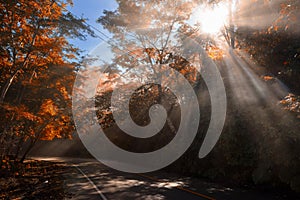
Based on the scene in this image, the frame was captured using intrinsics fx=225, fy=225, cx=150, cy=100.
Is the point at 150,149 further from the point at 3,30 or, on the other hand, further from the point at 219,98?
the point at 3,30

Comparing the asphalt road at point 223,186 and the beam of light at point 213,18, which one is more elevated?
the beam of light at point 213,18

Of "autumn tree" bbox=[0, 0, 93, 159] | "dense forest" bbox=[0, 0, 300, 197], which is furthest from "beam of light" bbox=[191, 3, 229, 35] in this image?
"autumn tree" bbox=[0, 0, 93, 159]

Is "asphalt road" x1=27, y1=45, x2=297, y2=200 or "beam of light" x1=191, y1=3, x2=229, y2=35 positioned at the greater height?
"beam of light" x1=191, y1=3, x2=229, y2=35

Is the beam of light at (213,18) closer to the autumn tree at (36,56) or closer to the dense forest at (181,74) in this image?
the dense forest at (181,74)

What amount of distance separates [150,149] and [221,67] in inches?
417

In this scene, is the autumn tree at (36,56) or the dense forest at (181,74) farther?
the autumn tree at (36,56)

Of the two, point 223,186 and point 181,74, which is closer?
point 223,186

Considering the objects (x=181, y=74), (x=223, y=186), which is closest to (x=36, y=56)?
(x=181, y=74)

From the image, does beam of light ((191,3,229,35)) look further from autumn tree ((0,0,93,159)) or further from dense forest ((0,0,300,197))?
autumn tree ((0,0,93,159))

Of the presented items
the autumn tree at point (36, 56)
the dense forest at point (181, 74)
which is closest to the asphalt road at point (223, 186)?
the dense forest at point (181, 74)

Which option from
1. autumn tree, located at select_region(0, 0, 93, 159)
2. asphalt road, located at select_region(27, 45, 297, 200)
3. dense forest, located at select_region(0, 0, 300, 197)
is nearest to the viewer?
asphalt road, located at select_region(27, 45, 297, 200)

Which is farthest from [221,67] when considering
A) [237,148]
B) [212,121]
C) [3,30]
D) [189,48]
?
[3,30]

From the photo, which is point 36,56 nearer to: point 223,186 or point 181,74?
point 181,74

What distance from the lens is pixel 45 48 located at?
1066cm
